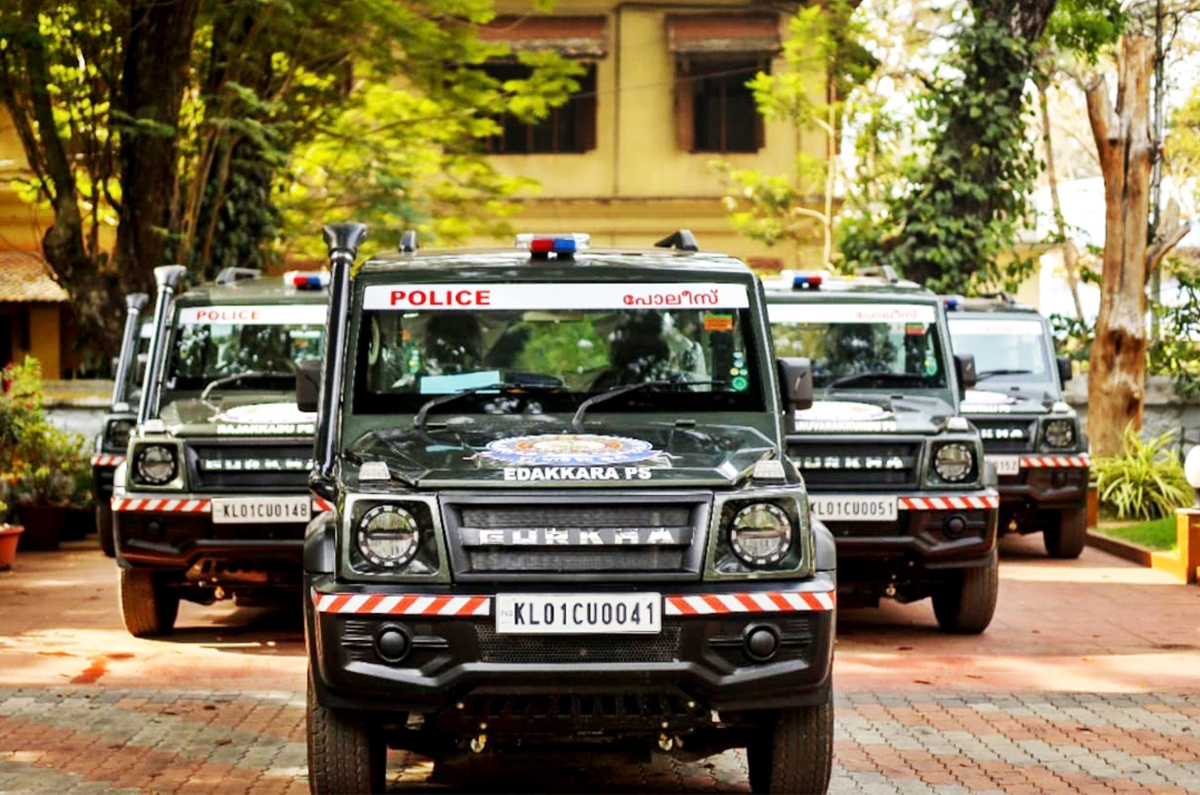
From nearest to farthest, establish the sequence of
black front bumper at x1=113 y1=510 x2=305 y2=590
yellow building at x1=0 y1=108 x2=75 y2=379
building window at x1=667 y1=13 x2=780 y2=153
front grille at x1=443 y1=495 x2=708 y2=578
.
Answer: front grille at x1=443 y1=495 x2=708 y2=578, black front bumper at x1=113 y1=510 x2=305 y2=590, yellow building at x1=0 y1=108 x2=75 y2=379, building window at x1=667 y1=13 x2=780 y2=153

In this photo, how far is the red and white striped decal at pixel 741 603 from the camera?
6.59 m

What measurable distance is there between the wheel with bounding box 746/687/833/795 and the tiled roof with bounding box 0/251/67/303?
2328 cm

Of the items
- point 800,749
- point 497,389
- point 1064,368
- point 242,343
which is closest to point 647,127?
point 1064,368

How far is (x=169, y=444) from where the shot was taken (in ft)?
37.8

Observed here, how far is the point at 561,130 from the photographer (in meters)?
38.2

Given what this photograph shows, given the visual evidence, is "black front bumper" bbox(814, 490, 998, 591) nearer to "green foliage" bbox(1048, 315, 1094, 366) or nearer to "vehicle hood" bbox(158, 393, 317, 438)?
"vehicle hood" bbox(158, 393, 317, 438)

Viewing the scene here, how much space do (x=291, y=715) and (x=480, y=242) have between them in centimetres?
2625

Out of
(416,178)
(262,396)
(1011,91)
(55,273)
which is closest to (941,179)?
(1011,91)

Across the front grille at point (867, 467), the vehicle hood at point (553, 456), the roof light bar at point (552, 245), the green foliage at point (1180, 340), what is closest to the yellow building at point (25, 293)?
the green foliage at point (1180, 340)

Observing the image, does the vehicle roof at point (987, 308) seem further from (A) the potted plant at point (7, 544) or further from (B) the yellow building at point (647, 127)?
(B) the yellow building at point (647, 127)

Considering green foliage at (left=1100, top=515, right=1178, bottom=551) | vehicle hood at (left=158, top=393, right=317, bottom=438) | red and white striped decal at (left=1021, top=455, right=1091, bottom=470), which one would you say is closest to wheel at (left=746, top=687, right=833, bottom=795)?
vehicle hood at (left=158, top=393, right=317, bottom=438)

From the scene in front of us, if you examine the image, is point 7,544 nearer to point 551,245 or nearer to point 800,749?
point 551,245

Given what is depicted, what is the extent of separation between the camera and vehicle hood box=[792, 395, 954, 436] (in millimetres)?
11836

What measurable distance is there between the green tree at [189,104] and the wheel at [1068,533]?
7.96 meters
